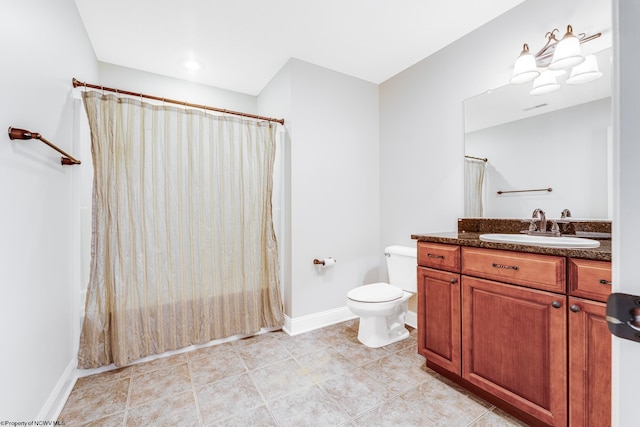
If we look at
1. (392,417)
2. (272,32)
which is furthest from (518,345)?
(272,32)

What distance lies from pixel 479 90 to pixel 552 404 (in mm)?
1953

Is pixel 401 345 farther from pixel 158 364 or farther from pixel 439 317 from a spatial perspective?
pixel 158 364

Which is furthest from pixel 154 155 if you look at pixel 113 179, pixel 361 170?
pixel 361 170

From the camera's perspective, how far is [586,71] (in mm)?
1539

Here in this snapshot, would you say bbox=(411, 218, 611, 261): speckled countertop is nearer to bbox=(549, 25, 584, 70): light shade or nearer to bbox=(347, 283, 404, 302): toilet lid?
bbox=(347, 283, 404, 302): toilet lid

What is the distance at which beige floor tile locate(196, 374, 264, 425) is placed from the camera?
147 centimetres

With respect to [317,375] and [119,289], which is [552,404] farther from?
[119,289]

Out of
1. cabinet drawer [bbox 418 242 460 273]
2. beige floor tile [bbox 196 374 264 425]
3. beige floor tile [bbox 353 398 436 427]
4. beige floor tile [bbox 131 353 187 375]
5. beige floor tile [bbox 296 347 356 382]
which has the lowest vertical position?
beige floor tile [bbox 353 398 436 427]

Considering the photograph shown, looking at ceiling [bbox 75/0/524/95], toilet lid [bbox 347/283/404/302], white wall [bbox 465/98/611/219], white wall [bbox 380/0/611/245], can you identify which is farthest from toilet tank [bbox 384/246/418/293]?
ceiling [bbox 75/0/524/95]

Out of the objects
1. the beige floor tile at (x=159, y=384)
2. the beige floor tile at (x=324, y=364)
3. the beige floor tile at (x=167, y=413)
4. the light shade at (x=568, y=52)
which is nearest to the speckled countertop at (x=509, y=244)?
the light shade at (x=568, y=52)

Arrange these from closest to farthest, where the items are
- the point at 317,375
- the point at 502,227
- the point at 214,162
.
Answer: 1. the point at 317,375
2. the point at 502,227
3. the point at 214,162

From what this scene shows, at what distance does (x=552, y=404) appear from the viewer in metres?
1.19

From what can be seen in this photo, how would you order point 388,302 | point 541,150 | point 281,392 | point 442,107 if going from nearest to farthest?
point 281,392 < point 541,150 < point 388,302 < point 442,107

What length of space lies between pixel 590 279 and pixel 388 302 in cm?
118
